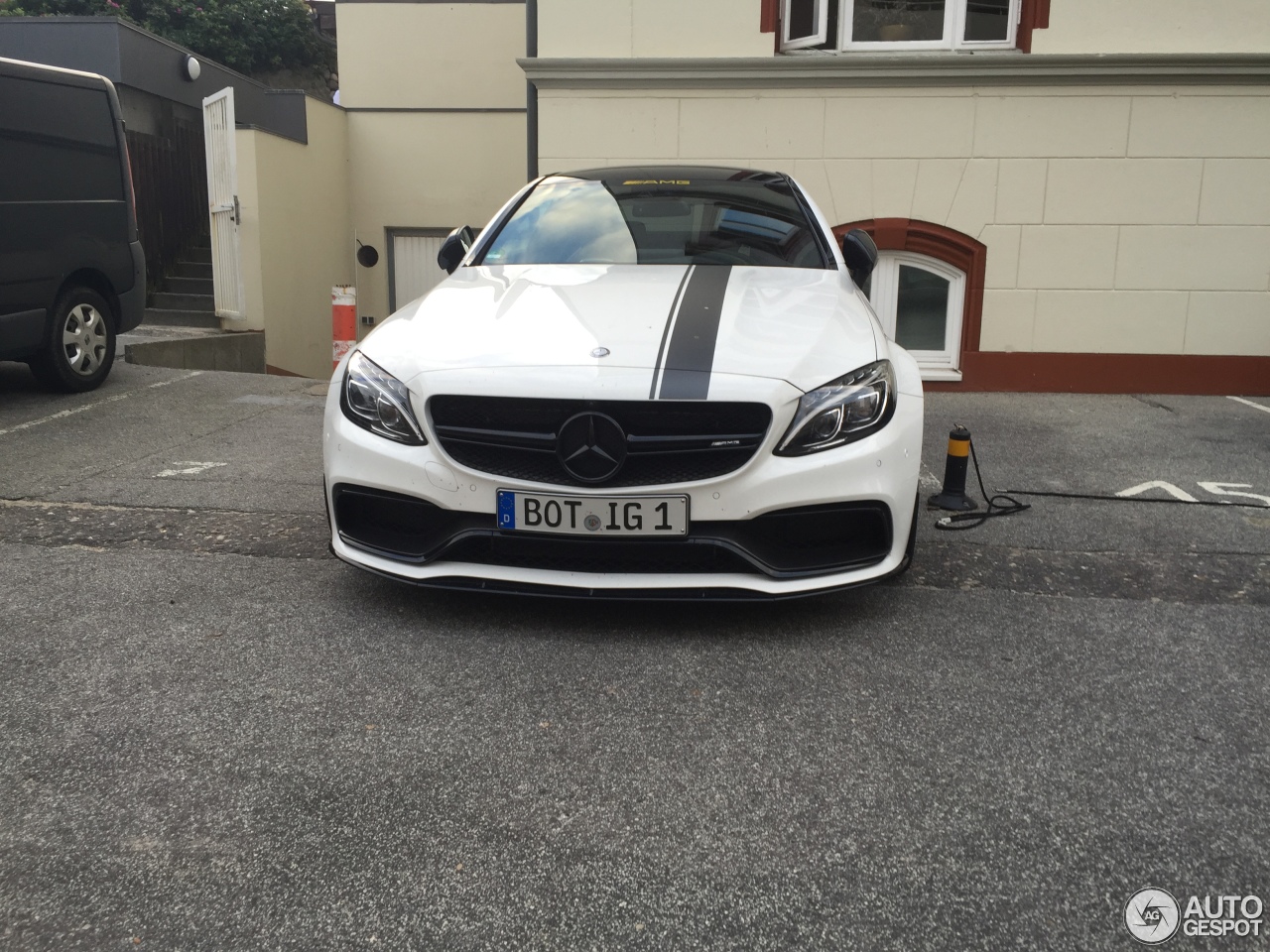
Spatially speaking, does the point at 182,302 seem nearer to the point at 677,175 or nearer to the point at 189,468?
the point at 189,468

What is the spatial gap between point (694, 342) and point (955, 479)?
1.97m

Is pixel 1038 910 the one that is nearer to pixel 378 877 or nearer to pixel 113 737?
pixel 378 877

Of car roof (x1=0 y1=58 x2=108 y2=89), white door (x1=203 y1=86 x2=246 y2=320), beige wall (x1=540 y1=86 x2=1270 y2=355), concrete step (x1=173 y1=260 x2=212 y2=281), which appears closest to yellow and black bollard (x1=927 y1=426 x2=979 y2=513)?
beige wall (x1=540 y1=86 x2=1270 y2=355)

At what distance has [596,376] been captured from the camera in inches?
126

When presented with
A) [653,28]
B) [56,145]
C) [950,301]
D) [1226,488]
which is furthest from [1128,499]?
[56,145]

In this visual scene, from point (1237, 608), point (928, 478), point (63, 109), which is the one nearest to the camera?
point (1237, 608)

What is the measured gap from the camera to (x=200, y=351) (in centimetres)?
1039

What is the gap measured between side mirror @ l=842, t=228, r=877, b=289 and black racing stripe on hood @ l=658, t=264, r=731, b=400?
0.83m

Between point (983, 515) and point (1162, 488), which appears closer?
point (983, 515)

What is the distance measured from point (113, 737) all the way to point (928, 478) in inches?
157

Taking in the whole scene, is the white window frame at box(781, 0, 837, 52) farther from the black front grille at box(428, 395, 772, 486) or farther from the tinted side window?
the black front grille at box(428, 395, 772, 486)

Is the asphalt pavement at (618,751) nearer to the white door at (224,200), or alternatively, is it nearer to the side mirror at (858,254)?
the side mirror at (858,254)

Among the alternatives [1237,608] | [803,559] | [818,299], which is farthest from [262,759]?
[1237,608]

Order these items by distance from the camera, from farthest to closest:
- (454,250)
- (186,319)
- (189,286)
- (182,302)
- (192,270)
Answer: (192,270) → (189,286) → (182,302) → (186,319) → (454,250)
